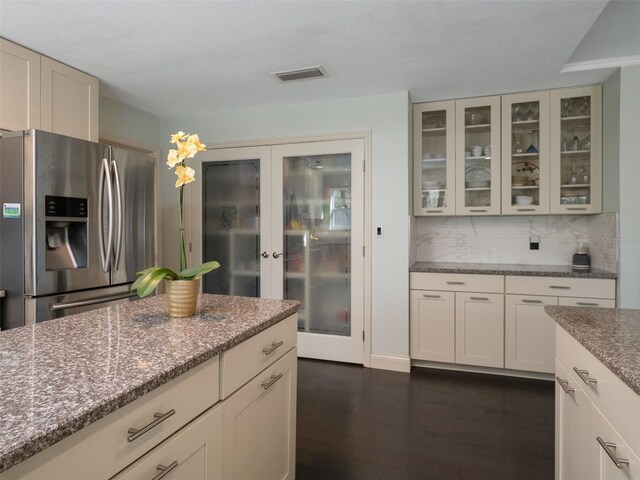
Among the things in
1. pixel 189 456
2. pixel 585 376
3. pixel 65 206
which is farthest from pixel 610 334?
pixel 65 206

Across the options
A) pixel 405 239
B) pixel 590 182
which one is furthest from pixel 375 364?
pixel 590 182

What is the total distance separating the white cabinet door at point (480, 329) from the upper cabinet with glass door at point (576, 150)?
3.29ft

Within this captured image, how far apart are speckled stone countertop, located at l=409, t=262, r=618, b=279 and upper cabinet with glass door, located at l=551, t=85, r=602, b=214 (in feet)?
1.71

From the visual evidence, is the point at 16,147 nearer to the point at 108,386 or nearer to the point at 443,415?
the point at 108,386

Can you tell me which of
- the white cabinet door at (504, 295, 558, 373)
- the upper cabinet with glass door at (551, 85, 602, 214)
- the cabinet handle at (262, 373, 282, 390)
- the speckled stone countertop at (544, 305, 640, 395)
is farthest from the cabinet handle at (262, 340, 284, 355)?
the upper cabinet with glass door at (551, 85, 602, 214)

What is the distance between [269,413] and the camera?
1475 millimetres

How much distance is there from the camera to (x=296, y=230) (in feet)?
12.3

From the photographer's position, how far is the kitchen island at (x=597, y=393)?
92 cm

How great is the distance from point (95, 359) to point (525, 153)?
355 cm

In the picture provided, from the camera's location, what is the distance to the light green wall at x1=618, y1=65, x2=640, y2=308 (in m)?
2.80

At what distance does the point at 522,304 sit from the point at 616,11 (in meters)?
2.06

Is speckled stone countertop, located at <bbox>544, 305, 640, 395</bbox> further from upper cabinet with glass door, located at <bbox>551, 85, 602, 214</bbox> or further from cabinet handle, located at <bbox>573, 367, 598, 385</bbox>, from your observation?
upper cabinet with glass door, located at <bbox>551, 85, 602, 214</bbox>

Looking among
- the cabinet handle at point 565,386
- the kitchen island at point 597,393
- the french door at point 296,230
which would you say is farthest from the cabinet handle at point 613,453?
the french door at point 296,230

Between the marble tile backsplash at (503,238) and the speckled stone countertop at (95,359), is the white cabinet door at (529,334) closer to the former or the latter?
the marble tile backsplash at (503,238)
